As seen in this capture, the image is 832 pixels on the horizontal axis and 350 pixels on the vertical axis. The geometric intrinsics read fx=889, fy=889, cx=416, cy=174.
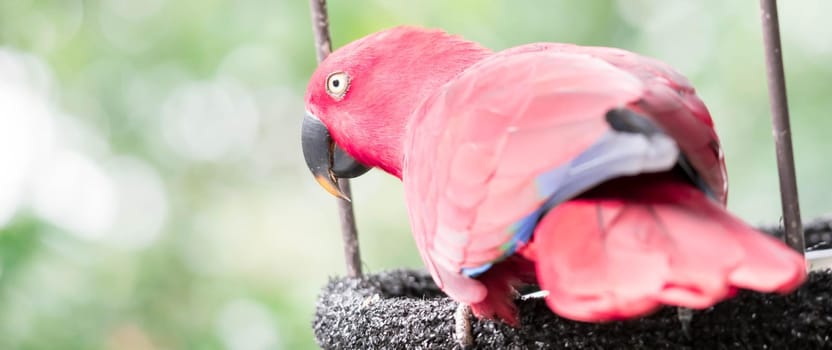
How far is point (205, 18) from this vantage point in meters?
1.68

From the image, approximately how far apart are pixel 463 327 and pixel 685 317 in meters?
0.16

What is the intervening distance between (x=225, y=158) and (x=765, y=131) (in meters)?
1.03

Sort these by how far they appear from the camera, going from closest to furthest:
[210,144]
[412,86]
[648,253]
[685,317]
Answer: [648,253]
[685,317]
[412,86]
[210,144]

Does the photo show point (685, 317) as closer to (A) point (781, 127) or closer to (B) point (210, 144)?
(A) point (781, 127)

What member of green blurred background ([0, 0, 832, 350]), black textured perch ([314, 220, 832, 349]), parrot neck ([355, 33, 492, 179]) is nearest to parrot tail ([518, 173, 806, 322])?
black textured perch ([314, 220, 832, 349])

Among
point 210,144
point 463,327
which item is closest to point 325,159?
point 463,327

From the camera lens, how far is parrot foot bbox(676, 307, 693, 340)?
1.90 ft

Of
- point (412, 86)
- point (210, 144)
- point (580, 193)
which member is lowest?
point (580, 193)

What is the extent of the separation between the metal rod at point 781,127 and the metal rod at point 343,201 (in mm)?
401

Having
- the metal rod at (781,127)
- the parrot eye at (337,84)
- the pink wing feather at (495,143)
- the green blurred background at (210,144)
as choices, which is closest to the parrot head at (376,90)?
the parrot eye at (337,84)

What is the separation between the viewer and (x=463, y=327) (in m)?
0.66

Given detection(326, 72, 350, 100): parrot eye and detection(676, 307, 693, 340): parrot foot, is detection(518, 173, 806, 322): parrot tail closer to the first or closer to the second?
detection(676, 307, 693, 340): parrot foot

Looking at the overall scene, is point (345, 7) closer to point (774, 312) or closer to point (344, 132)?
point (344, 132)

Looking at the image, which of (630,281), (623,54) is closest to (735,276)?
(630,281)
